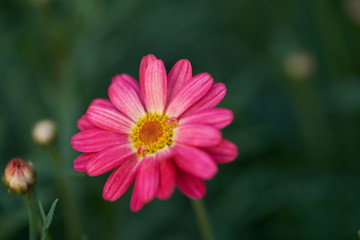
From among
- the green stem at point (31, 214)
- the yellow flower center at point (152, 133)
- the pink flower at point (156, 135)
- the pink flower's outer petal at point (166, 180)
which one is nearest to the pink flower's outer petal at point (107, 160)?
the pink flower at point (156, 135)

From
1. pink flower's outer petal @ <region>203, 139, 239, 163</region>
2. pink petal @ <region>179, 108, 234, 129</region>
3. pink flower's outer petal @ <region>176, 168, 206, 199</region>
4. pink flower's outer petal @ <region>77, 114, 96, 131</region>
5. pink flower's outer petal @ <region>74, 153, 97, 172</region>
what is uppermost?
pink flower's outer petal @ <region>77, 114, 96, 131</region>

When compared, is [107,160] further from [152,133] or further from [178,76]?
[178,76]

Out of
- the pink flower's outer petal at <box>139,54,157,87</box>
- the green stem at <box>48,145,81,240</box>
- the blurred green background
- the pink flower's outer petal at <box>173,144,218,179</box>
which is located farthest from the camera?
the blurred green background

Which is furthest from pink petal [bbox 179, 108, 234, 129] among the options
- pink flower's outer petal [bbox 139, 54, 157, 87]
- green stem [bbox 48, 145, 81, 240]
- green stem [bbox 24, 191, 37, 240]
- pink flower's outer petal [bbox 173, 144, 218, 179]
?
green stem [bbox 48, 145, 81, 240]

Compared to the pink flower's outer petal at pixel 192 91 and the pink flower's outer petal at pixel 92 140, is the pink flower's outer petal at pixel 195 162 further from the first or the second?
the pink flower's outer petal at pixel 92 140

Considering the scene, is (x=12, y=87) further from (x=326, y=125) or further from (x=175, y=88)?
(x=326, y=125)

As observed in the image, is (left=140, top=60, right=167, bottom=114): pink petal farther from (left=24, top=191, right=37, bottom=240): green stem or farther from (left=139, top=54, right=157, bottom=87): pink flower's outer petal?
(left=24, top=191, right=37, bottom=240): green stem

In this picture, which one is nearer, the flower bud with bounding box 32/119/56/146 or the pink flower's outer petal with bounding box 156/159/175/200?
the pink flower's outer petal with bounding box 156/159/175/200
